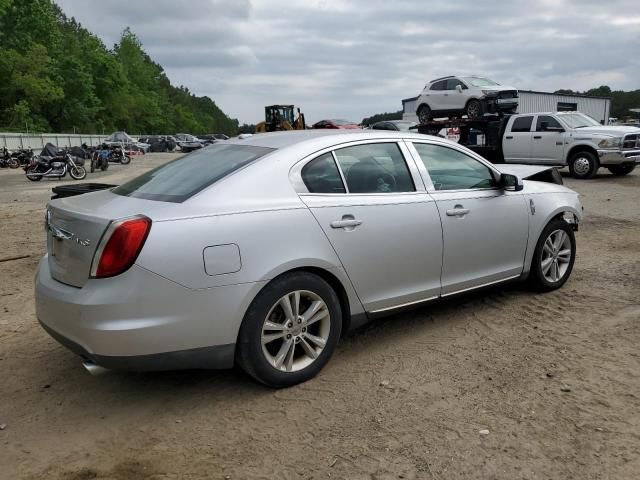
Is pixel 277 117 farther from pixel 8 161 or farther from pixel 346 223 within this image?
pixel 346 223

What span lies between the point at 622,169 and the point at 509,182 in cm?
1369

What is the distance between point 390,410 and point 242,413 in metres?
0.84

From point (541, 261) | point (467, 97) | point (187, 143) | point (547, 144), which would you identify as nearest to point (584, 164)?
point (547, 144)

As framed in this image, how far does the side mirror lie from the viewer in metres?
4.69

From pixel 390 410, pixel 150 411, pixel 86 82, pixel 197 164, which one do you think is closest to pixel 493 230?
pixel 390 410

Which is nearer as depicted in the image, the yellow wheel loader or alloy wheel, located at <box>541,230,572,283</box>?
alloy wheel, located at <box>541,230,572,283</box>

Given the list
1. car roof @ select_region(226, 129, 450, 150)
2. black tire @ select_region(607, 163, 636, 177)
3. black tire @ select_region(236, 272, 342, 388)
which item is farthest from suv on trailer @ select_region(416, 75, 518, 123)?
black tire @ select_region(236, 272, 342, 388)

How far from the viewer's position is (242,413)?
10.8 ft

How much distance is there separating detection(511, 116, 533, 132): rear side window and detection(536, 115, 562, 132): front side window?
0.28m

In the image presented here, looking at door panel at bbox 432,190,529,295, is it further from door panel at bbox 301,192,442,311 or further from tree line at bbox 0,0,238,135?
tree line at bbox 0,0,238,135

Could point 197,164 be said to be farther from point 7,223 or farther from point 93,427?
point 7,223

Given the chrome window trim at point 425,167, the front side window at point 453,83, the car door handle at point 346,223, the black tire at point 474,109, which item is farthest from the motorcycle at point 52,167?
the car door handle at point 346,223

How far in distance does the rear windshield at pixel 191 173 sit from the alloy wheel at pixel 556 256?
2.86 metres

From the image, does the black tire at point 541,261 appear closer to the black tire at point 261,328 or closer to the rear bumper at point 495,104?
the black tire at point 261,328
